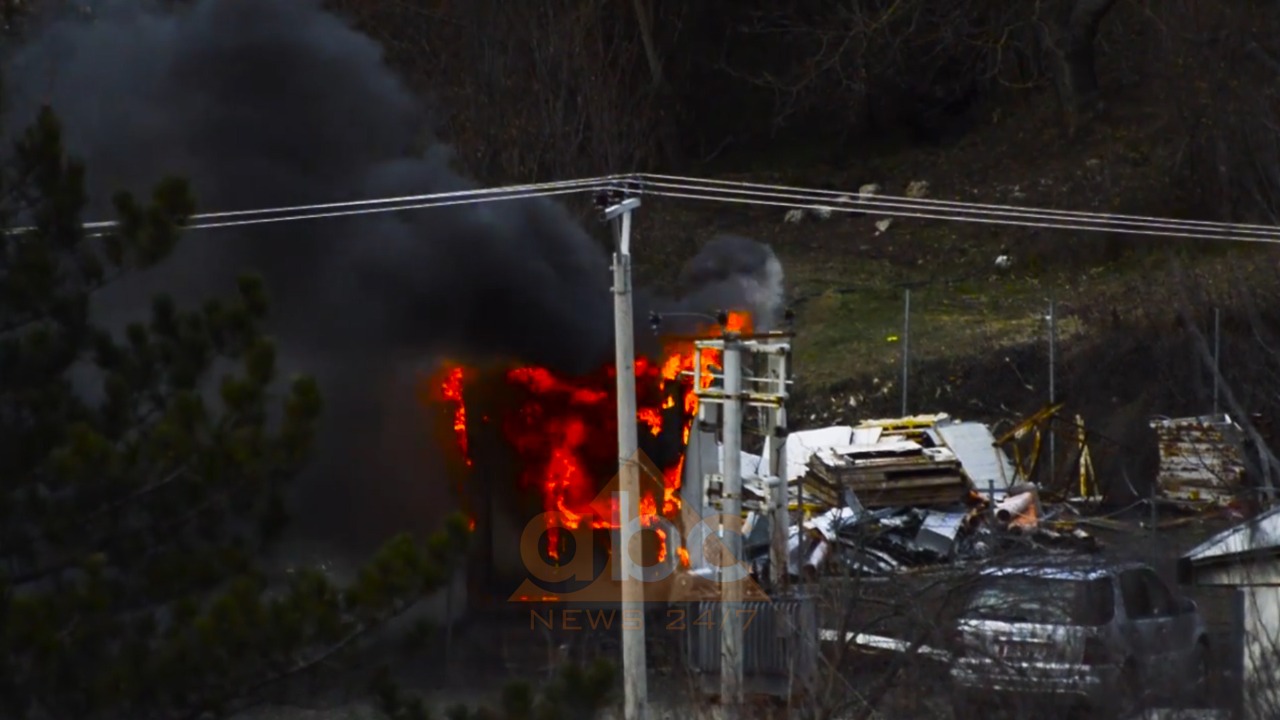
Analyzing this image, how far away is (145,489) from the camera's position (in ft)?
21.7

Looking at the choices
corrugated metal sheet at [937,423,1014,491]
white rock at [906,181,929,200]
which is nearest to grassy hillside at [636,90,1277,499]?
white rock at [906,181,929,200]

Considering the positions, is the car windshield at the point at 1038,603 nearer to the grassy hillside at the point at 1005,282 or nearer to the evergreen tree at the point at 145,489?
the evergreen tree at the point at 145,489

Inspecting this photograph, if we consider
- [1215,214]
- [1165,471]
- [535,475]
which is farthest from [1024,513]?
[1215,214]

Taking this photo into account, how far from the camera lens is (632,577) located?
13281 millimetres

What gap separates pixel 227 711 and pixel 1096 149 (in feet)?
90.7

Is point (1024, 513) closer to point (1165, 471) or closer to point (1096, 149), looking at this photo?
point (1165, 471)

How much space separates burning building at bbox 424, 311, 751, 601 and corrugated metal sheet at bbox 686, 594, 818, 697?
2.61 metres

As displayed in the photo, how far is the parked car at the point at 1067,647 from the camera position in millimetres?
8492

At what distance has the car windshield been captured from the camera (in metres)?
9.33

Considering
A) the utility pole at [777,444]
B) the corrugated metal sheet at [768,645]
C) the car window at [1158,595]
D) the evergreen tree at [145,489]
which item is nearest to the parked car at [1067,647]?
the car window at [1158,595]

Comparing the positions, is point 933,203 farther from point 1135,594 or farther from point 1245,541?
point 1245,541

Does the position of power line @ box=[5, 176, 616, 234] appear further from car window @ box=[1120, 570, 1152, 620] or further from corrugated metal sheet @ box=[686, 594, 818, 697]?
car window @ box=[1120, 570, 1152, 620]

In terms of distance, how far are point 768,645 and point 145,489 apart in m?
6.94

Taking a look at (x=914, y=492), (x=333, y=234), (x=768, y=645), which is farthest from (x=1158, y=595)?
(x=333, y=234)
